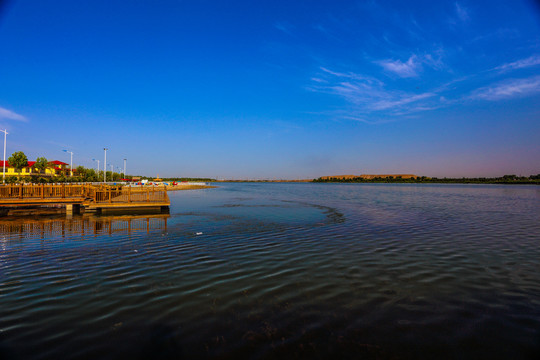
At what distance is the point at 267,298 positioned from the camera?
6.87 meters

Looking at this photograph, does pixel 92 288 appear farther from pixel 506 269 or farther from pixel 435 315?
pixel 506 269

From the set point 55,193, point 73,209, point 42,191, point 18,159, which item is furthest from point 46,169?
point 73,209

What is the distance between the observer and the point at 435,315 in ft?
19.7

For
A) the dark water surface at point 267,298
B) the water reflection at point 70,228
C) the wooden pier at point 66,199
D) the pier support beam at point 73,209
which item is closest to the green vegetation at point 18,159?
the wooden pier at point 66,199

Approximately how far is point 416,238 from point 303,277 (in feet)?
30.6

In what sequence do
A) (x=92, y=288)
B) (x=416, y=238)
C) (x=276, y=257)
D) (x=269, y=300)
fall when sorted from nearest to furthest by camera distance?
(x=269, y=300), (x=92, y=288), (x=276, y=257), (x=416, y=238)

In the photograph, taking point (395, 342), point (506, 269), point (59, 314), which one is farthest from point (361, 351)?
point (506, 269)

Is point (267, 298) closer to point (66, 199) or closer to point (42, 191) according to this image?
point (66, 199)

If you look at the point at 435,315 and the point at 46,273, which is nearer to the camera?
the point at 435,315

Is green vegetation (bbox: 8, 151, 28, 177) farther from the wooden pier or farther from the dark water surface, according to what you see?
the dark water surface

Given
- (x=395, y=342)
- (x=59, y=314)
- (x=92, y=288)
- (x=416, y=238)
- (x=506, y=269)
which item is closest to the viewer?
(x=395, y=342)

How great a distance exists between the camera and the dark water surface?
4852mm

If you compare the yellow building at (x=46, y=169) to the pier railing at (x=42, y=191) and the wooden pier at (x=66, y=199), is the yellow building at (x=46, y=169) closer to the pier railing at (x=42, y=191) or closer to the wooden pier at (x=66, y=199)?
the pier railing at (x=42, y=191)

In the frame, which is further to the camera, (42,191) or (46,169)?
(46,169)
